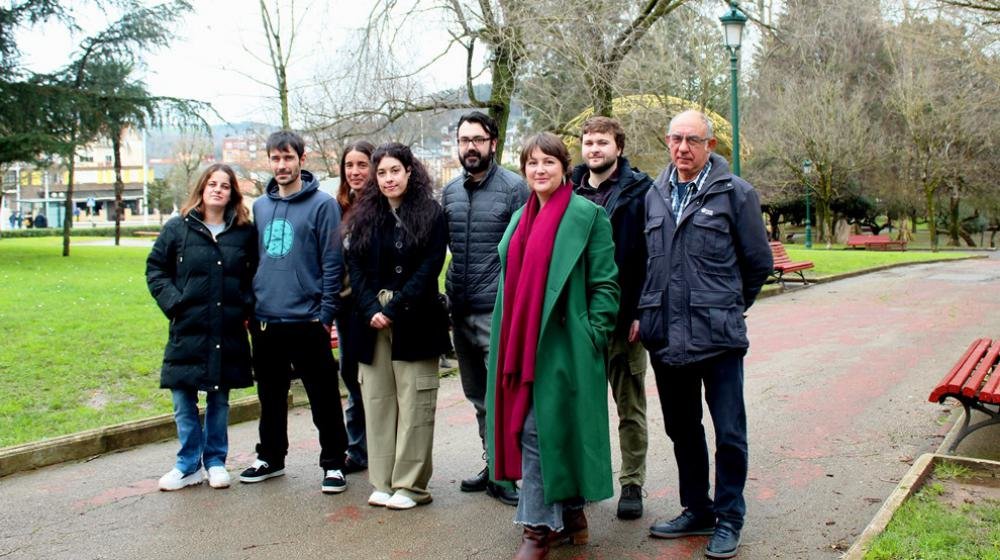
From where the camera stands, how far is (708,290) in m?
4.28

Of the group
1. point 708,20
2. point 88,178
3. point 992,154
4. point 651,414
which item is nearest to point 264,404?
point 651,414

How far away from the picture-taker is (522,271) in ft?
14.0

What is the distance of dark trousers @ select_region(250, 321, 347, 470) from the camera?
557cm

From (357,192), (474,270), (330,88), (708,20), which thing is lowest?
(474,270)

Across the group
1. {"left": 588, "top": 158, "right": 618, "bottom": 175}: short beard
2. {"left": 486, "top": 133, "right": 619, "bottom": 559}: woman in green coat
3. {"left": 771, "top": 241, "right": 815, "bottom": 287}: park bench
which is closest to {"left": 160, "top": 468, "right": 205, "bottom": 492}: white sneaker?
{"left": 486, "top": 133, "right": 619, "bottom": 559}: woman in green coat

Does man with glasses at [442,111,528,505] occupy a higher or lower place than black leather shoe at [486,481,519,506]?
higher

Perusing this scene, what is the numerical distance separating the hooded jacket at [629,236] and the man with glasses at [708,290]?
239mm

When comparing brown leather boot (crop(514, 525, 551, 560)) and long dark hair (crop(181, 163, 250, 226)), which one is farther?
long dark hair (crop(181, 163, 250, 226))

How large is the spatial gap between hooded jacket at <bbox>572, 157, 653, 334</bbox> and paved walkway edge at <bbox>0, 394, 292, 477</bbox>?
3.85m

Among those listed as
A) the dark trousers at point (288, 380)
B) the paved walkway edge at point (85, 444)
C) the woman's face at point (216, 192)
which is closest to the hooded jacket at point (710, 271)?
the dark trousers at point (288, 380)

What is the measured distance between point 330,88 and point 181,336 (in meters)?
11.5

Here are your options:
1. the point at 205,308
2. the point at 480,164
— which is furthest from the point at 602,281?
the point at 205,308

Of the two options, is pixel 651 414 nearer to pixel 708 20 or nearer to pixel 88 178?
pixel 708 20

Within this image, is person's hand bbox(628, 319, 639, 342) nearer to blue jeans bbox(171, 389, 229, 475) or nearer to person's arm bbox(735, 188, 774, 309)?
person's arm bbox(735, 188, 774, 309)
